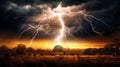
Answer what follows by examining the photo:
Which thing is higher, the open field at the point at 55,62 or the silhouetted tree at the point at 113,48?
the silhouetted tree at the point at 113,48

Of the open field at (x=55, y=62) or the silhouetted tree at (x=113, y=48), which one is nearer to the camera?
the open field at (x=55, y=62)

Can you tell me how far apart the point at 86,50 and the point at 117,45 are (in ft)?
22.2

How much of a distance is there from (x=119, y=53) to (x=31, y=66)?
1032 inches

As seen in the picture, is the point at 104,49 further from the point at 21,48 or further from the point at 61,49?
the point at 21,48

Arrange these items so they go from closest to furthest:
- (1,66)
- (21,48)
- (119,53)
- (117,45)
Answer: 1. (1,66)
2. (119,53)
3. (117,45)
4. (21,48)

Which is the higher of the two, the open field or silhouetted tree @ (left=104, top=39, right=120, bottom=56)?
silhouetted tree @ (left=104, top=39, right=120, bottom=56)

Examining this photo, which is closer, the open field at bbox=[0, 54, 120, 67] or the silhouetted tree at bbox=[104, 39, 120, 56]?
the open field at bbox=[0, 54, 120, 67]

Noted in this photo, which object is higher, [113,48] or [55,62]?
[113,48]

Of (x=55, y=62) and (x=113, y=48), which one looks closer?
(x=55, y=62)

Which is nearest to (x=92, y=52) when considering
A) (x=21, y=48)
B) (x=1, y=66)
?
(x=21, y=48)

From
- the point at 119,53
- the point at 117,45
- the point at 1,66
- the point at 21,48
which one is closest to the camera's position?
the point at 1,66

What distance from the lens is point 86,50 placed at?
209 ft

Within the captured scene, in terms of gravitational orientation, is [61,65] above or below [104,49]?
below

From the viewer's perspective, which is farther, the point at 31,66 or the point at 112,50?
the point at 112,50
